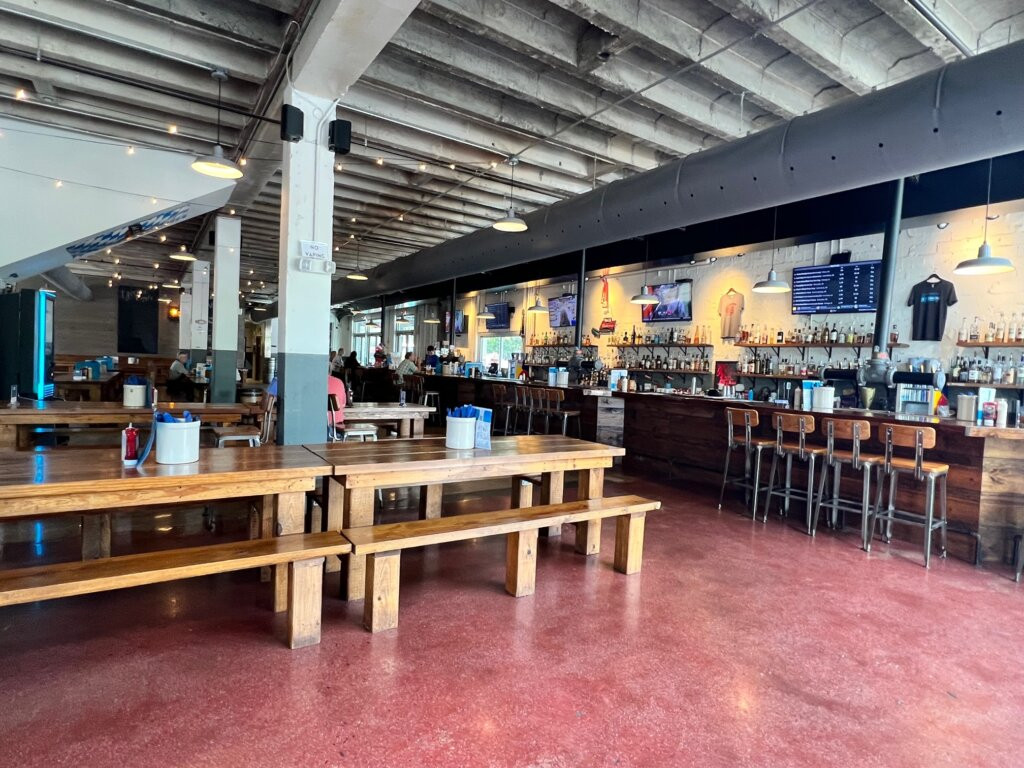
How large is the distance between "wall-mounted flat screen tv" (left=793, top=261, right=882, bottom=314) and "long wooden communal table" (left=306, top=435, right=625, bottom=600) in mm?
6056

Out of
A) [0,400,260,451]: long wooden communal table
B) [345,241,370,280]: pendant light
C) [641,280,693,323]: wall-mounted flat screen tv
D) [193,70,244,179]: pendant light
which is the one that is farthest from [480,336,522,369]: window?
[193,70,244,179]: pendant light

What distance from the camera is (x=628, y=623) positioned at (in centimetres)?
288

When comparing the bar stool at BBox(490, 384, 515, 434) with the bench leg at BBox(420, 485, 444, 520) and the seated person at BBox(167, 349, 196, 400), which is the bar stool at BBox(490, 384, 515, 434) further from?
the seated person at BBox(167, 349, 196, 400)

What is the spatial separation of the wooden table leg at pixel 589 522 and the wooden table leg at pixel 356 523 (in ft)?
4.88

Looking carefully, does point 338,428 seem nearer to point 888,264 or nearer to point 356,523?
point 356,523

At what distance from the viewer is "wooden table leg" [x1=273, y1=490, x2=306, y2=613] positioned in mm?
2770

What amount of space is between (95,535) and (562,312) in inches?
416

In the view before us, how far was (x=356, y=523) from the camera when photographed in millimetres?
2908

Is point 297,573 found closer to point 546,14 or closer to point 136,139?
point 546,14

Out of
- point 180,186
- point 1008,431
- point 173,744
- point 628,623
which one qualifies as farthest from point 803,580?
point 180,186

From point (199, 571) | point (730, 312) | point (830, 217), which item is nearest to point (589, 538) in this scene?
point (199, 571)

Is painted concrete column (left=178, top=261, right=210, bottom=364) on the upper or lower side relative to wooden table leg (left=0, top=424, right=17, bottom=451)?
upper

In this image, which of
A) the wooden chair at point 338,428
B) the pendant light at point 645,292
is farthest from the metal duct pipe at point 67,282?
the pendant light at point 645,292

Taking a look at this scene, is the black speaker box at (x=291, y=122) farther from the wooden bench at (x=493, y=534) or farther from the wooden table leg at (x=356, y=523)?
the wooden bench at (x=493, y=534)
